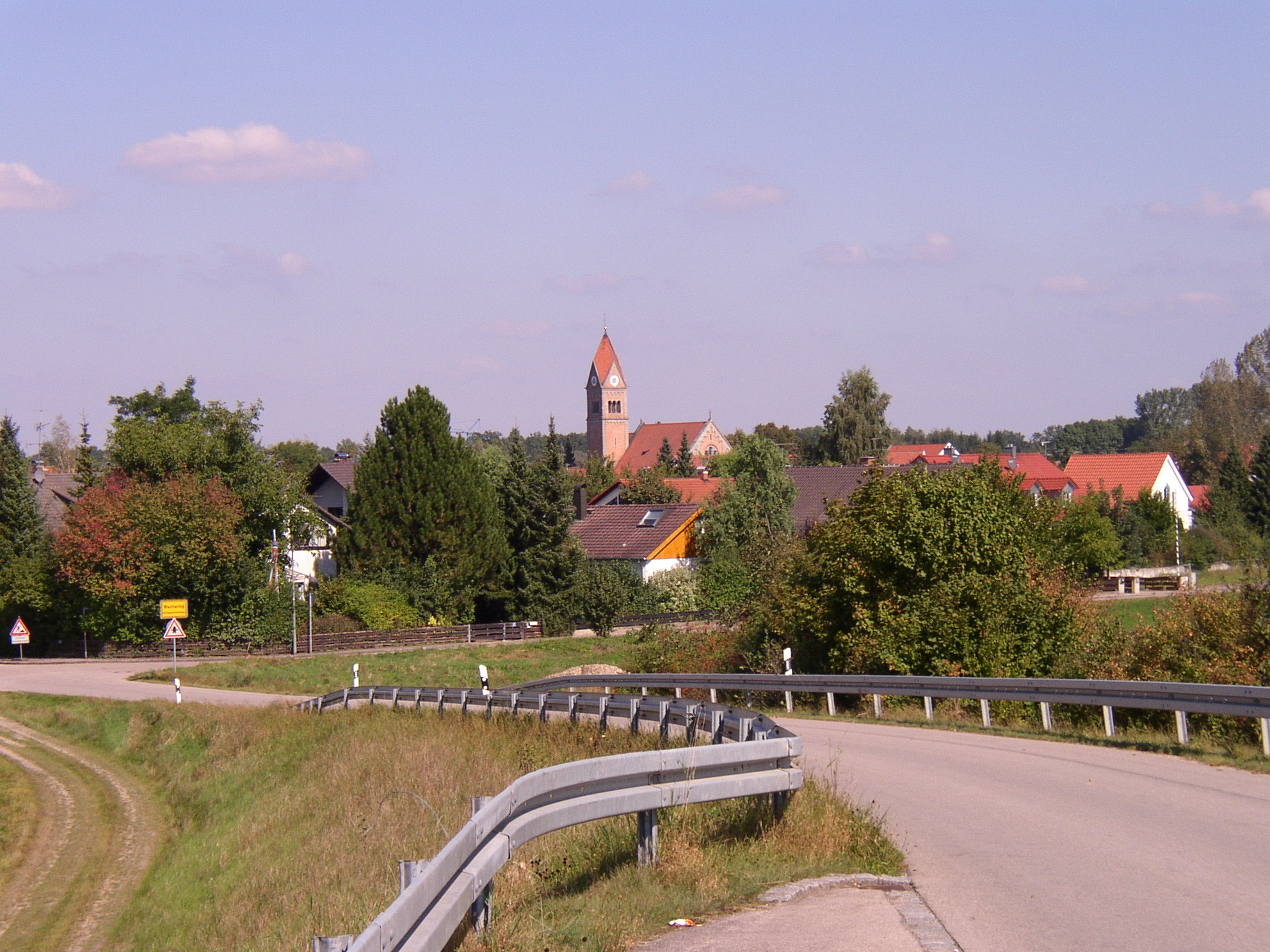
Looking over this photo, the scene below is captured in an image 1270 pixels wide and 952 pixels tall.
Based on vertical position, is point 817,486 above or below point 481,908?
above

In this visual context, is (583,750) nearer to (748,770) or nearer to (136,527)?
(748,770)

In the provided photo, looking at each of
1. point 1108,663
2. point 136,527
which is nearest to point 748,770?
point 1108,663

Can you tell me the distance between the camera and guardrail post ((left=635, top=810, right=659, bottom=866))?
7672 mm

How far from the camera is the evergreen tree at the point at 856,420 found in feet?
338

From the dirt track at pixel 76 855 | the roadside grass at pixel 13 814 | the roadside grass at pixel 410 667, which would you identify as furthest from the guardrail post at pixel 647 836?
the roadside grass at pixel 410 667

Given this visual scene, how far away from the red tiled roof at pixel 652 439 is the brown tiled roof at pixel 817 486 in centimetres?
10328

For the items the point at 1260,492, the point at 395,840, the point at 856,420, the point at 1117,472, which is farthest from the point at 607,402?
the point at 395,840

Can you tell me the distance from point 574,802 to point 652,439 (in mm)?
178796

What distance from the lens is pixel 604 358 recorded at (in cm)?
18312

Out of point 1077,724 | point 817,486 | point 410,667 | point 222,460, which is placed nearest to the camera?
point 1077,724

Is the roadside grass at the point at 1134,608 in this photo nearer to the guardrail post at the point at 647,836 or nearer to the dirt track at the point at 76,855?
the dirt track at the point at 76,855

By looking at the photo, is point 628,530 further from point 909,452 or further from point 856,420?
point 909,452

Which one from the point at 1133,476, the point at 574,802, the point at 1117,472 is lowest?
the point at 574,802

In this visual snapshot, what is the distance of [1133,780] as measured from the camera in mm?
11875
